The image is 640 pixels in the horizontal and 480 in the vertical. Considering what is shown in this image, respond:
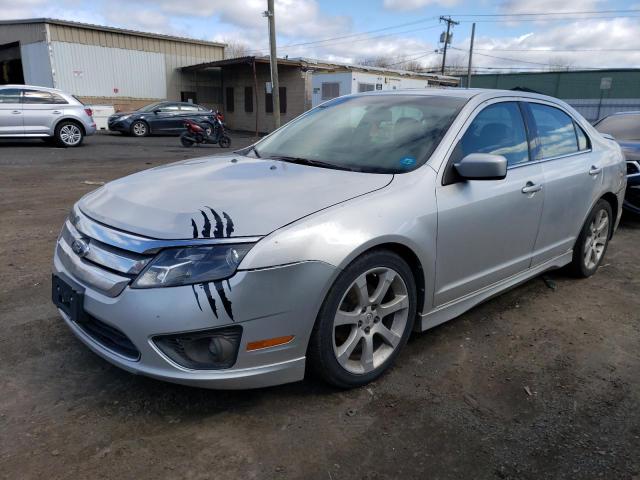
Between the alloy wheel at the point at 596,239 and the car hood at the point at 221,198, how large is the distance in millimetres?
2492

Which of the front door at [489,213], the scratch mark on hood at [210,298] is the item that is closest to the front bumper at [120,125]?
the front door at [489,213]

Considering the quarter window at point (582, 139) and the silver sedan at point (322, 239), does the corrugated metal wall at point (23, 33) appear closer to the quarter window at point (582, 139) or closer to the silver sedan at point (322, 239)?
the silver sedan at point (322, 239)

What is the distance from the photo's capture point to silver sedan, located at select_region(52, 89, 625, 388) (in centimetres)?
215

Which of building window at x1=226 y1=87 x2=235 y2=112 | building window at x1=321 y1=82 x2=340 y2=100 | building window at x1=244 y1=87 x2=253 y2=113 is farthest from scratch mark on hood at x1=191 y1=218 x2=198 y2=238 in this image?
building window at x1=226 y1=87 x2=235 y2=112

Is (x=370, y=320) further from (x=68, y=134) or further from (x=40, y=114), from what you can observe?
(x=68, y=134)

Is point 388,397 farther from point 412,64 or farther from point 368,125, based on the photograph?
point 412,64

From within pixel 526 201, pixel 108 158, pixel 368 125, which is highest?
pixel 368 125

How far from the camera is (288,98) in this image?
2616cm

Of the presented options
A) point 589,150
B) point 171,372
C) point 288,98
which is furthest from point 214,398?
point 288,98

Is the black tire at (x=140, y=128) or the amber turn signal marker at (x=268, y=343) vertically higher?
the amber turn signal marker at (x=268, y=343)

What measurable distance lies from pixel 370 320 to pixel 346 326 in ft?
0.44

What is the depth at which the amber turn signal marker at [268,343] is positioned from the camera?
221 cm

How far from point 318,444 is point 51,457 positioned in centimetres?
112

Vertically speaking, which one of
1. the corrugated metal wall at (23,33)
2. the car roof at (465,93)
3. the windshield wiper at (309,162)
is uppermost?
the corrugated metal wall at (23,33)
